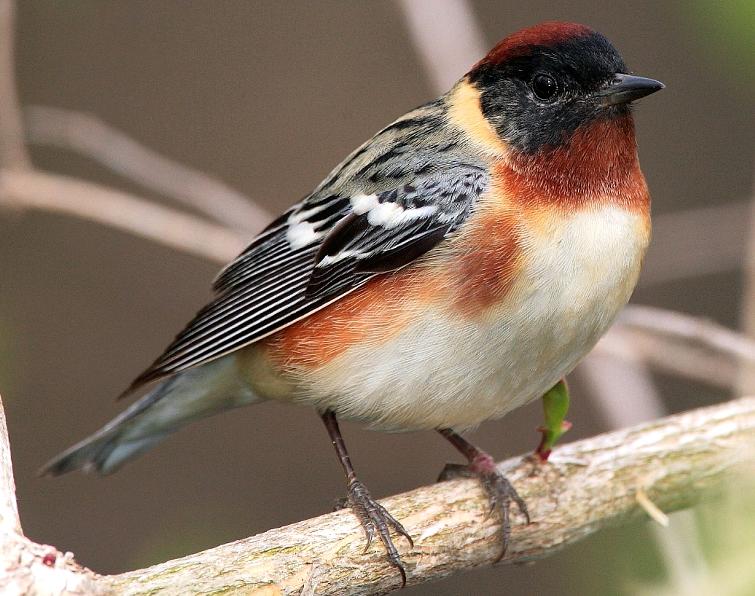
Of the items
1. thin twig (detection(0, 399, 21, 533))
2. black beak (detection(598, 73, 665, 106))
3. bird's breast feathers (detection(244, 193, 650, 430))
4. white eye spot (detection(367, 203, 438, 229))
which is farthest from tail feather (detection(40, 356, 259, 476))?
black beak (detection(598, 73, 665, 106))

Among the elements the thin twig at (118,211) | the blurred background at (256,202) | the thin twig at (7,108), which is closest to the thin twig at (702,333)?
the blurred background at (256,202)

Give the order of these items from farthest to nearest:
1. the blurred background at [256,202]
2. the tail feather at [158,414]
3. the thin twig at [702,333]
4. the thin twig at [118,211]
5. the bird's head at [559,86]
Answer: the blurred background at [256,202]
the thin twig at [118,211]
the tail feather at [158,414]
the thin twig at [702,333]
the bird's head at [559,86]

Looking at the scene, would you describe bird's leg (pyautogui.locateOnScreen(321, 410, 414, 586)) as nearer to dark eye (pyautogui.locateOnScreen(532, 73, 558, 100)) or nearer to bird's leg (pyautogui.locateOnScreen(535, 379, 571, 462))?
bird's leg (pyautogui.locateOnScreen(535, 379, 571, 462))

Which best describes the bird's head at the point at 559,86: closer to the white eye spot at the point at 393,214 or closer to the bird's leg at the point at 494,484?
the white eye spot at the point at 393,214

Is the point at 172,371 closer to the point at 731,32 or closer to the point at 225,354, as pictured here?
the point at 225,354

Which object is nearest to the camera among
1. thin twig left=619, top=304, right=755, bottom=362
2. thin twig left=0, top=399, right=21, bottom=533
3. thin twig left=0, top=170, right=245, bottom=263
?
thin twig left=0, top=399, right=21, bottom=533
